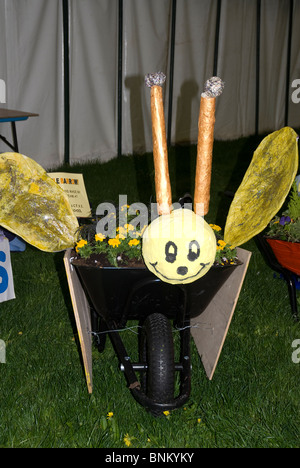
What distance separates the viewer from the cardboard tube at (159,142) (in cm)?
162

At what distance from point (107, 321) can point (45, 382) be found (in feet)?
1.42

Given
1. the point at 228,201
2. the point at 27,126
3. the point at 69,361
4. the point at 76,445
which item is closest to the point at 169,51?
the point at 27,126

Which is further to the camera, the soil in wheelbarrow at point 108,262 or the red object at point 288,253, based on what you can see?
the red object at point 288,253

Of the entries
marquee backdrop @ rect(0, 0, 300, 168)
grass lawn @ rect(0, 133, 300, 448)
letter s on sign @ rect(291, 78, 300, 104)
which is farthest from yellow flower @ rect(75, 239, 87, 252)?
letter s on sign @ rect(291, 78, 300, 104)

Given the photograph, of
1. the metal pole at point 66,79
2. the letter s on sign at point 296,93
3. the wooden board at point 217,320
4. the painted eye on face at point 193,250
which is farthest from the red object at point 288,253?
the letter s on sign at point 296,93

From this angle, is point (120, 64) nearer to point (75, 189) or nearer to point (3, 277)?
point (3, 277)

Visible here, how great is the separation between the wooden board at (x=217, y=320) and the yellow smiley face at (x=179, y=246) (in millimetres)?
273

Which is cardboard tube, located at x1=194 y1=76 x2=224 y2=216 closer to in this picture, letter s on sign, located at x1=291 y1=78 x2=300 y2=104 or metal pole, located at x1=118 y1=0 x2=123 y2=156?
metal pole, located at x1=118 y1=0 x2=123 y2=156

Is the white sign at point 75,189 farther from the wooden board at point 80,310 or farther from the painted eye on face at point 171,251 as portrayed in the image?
the painted eye on face at point 171,251

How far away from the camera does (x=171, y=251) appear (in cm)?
158

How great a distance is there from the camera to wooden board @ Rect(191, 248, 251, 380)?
1.91 metres

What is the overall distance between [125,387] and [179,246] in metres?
0.86

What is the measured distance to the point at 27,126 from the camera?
18.4 ft

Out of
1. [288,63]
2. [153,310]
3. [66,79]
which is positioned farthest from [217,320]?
[288,63]
